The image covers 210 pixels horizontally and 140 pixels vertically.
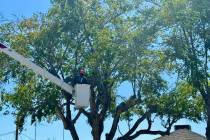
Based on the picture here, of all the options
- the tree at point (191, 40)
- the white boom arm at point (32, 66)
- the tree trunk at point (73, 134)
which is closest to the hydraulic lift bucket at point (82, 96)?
the white boom arm at point (32, 66)

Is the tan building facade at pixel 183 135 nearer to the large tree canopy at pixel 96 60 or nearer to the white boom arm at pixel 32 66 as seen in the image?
the large tree canopy at pixel 96 60

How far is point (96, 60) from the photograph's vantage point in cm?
2798

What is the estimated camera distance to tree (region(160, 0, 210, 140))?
21967mm

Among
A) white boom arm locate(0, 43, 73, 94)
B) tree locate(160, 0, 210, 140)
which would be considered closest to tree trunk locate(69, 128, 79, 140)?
tree locate(160, 0, 210, 140)

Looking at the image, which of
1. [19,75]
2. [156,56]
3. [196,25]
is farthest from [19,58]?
[19,75]

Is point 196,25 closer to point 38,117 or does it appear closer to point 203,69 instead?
point 203,69

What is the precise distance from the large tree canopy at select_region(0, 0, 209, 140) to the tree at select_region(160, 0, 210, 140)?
8.90 ft

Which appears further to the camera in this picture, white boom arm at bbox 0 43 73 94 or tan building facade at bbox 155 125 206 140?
tan building facade at bbox 155 125 206 140

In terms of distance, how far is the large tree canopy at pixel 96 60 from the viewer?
91.4ft

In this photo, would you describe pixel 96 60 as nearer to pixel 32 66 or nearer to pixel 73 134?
pixel 73 134

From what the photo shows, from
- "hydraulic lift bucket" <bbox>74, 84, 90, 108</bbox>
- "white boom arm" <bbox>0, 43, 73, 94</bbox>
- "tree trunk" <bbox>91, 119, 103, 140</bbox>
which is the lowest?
"hydraulic lift bucket" <bbox>74, 84, 90, 108</bbox>

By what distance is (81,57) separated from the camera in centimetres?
2978

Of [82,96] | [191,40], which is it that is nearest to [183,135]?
[191,40]

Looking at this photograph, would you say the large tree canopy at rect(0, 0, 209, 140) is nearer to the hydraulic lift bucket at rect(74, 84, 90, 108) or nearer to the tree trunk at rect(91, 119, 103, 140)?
the tree trunk at rect(91, 119, 103, 140)
